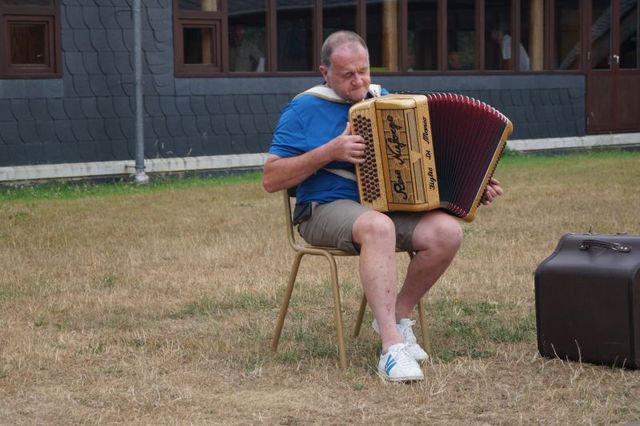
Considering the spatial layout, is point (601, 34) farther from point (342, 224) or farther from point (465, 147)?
point (342, 224)

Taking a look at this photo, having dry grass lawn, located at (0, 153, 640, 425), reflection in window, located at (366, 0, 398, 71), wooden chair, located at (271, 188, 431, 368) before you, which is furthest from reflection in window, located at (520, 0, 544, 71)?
wooden chair, located at (271, 188, 431, 368)

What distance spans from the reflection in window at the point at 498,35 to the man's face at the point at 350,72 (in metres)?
13.2

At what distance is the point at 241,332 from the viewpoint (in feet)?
21.9

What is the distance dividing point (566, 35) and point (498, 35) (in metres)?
A: 1.53

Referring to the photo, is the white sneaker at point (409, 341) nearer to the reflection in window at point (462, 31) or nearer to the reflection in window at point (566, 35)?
the reflection in window at point (462, 31)

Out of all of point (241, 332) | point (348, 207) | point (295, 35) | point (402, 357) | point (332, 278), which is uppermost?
point (295, 35)

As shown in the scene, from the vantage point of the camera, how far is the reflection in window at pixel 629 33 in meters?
20.9

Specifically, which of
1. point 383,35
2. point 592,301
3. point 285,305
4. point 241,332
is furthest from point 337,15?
point 592,301

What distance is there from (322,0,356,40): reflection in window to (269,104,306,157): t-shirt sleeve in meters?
11.1

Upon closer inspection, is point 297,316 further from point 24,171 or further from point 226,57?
point 226,57

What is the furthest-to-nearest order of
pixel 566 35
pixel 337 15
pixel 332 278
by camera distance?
1. pixel 566 35
2. pixel 337 15
3. pixel 332 278

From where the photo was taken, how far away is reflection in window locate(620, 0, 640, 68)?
68.6 ft

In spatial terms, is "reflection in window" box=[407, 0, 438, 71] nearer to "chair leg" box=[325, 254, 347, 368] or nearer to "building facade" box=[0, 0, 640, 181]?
"building facade" box=[0, 0, 640, 181]

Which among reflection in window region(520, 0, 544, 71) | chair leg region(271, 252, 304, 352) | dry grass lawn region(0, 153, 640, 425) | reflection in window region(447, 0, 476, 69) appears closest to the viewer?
dry grass lawn region(0, 153, 640, 425)
